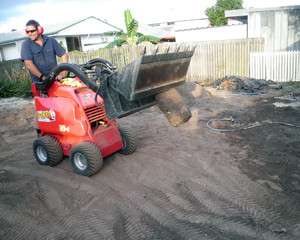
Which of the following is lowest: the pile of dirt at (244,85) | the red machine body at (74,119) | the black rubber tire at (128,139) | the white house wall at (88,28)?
the pile of dirt at (244,85)

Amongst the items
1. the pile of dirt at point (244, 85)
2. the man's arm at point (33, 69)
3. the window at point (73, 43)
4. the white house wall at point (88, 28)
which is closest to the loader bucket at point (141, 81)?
the man's arm at point (33, 69)

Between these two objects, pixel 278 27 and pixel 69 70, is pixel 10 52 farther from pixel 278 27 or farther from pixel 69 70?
pixel 69 70

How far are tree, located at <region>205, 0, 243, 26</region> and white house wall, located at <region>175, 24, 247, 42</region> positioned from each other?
17.5 meters

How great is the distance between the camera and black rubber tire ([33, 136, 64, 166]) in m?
4.51

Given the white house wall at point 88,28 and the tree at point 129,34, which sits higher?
the white house wall at point 88,28

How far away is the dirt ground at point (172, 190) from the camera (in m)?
2.99

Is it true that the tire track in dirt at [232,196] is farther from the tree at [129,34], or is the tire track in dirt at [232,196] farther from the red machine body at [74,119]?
the tree at [129,34]

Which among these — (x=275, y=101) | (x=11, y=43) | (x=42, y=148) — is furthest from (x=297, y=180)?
(x=11, y=43)

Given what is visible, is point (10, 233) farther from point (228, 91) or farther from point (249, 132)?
point (228, 91)

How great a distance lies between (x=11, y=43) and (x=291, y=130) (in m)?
24.9

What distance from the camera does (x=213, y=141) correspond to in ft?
18.2

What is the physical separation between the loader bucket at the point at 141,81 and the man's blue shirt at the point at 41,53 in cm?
201

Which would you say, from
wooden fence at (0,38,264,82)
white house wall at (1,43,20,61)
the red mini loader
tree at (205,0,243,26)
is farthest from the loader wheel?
tree at (205,0,243,26)

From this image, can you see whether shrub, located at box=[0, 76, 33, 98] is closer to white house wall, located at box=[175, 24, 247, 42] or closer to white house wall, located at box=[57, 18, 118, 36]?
white house wall, located at box=[175, 24, 247, 42]
